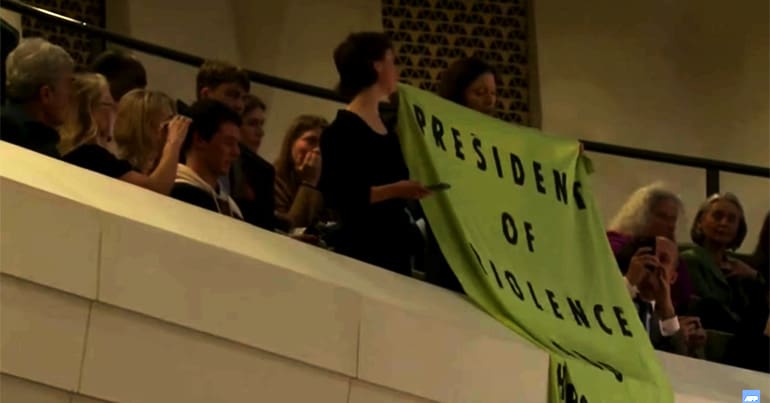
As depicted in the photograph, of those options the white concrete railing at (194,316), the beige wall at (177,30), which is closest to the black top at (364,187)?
the white concrete railing at (194,316)

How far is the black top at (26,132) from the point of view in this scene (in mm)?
3674

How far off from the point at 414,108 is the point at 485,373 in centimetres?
83

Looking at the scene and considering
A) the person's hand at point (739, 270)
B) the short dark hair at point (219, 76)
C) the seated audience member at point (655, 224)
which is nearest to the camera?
the short dark hair at point (219, 76)

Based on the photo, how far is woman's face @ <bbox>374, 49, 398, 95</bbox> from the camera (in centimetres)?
421

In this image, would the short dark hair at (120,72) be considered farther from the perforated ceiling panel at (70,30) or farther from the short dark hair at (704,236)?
the perforated ceiling panel at (70,30)

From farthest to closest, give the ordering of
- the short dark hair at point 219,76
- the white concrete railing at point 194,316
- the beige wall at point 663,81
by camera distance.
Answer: the beige wall at point 663,81, the short dark hair at point 219,76, the white concrete railing at point 194,316

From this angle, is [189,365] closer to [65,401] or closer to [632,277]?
[65,401]

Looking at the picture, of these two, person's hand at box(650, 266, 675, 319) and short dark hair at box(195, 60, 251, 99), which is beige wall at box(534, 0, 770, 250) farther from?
short dark hair at box(195, 60, 251, 99)

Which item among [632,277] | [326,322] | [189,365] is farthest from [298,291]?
[632,277]

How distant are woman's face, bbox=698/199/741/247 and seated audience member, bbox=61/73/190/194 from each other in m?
2.26

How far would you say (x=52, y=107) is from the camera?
3.77 meters

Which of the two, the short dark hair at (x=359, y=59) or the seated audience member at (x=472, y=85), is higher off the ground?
the seated audience member at (x=472, y=85)

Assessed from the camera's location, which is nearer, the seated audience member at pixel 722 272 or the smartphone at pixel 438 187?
the smartphone at pixel 438 187

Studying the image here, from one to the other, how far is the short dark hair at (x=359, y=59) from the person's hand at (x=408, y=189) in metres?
0.34
